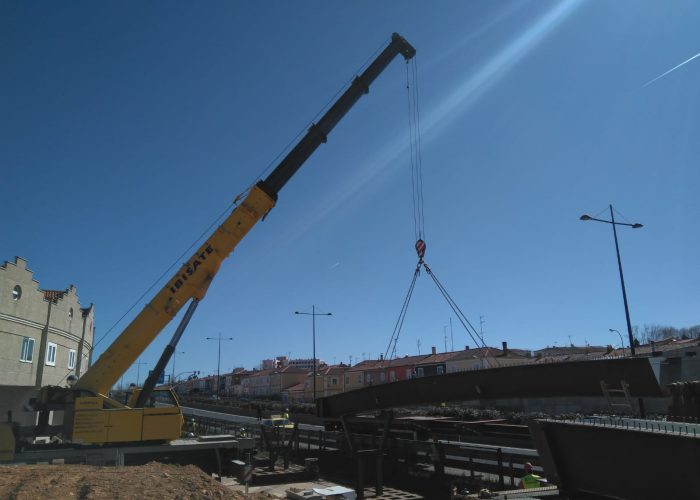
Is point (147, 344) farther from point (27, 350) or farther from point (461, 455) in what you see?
point (27, 350)

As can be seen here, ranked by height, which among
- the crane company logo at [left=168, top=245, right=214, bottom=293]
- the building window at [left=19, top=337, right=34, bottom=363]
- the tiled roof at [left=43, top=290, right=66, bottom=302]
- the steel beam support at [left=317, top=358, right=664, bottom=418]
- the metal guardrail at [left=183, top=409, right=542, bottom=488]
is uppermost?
Result: the tiled roof at [left=43, top=290, right=66, bottom=302]

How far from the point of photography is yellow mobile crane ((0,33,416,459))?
14992 millimetres

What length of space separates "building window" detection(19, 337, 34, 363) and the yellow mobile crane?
29.9 ft

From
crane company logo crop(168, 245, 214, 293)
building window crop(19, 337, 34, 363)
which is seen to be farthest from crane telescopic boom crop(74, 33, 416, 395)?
building window crop(19, 337, 34, 363)

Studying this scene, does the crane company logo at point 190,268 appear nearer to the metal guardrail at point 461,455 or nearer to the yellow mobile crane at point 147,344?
the yellow mobile crane at point 147,344

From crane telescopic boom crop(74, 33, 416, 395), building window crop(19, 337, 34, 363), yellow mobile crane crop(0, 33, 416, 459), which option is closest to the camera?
yellow mobile crane crop(0, 33, 416, 459)

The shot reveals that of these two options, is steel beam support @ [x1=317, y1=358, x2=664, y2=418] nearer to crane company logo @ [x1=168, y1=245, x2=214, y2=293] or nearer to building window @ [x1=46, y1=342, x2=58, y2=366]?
crane company logo @ [x1=168, y1=245, x2=214, y2=293]

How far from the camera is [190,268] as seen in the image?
1666 centimetres

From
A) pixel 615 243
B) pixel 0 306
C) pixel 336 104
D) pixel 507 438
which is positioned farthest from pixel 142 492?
pixel 615 243

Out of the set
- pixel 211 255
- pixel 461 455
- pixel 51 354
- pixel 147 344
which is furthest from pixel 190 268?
pixel 51 354

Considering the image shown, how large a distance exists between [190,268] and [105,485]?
28.6 ft

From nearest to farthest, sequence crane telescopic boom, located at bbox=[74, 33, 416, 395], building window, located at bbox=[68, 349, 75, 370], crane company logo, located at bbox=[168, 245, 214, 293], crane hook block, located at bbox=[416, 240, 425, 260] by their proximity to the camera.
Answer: crane hook block, located at bbox=[416, 240, 425, 260], crane telescopic boom, located at bbox=[74, 33, 416, 395], crane company logo, located at bbox=[168, 245, 214, 293], building window, located at bbox=[68, 349, 75, 370]

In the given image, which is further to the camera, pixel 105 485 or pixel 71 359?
pixel 71 359

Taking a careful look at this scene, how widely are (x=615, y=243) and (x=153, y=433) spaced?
21.2 m
